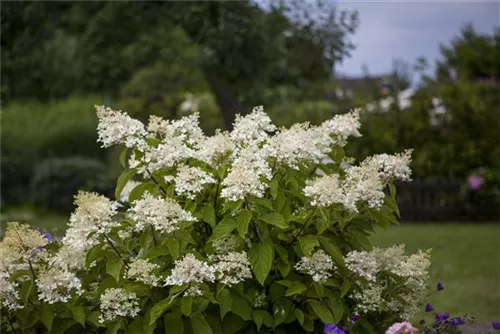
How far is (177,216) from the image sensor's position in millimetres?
3863

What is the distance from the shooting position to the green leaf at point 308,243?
387 cm

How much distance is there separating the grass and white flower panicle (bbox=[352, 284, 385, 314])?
5.37ft

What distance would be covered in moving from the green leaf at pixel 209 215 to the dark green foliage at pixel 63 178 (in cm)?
1161

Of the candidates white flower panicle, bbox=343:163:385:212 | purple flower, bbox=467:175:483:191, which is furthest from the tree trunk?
white flower panicle, bbox=343:163:385:212

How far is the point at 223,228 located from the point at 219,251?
0.21m

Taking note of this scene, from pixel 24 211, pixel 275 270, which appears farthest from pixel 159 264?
pixel 24 211

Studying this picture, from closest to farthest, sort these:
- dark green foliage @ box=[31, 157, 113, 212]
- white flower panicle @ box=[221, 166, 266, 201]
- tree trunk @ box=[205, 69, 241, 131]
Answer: white flower panicle @ box=[221, 166, 266, 201]
tree trunk @ box=[205, 69, 241, 131]
dark green foliage @ box=[31, 157, 113, 212]

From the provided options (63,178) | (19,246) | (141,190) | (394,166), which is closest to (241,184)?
(141,190)

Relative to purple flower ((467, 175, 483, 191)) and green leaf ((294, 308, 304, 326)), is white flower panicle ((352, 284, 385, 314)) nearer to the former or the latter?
green leaf ((294, 308, 304, 326))

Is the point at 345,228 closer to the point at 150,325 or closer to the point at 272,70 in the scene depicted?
the point at 150,325

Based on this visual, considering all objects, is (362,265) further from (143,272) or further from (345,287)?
(143,272)

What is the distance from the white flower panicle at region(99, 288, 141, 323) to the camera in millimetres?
3852

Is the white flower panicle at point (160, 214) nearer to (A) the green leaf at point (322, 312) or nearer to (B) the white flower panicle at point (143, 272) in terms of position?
(B) the white flower panicle at point (143, 272)

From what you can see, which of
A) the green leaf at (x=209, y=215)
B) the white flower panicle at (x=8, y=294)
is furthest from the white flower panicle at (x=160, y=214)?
the white flower panicle at (x=8, y=294)
